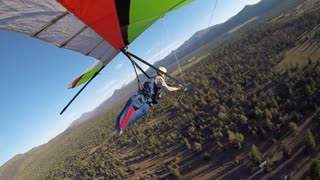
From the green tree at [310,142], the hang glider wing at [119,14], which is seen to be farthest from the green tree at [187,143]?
the hang glider wing at [119,14]

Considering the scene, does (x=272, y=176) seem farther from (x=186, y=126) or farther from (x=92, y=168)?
(x=92, y=168)

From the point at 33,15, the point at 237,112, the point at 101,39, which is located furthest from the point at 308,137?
the point at 33,15

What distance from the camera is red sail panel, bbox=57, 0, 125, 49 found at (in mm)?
4055

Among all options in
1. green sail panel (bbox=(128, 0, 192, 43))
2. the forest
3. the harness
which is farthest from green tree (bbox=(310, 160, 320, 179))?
green sail panel (bbox=(128, 0, 192, 43))

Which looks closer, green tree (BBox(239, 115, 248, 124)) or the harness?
the harness

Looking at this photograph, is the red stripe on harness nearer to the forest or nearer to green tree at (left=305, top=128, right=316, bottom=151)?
the forest

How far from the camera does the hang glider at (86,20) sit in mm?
3908

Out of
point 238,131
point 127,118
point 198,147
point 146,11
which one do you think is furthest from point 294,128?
point 146,11

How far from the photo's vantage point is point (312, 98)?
15492 mm

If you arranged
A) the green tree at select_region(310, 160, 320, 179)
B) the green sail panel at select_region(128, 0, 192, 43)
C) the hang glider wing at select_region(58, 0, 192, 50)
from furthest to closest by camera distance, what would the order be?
the green tree at select_region(310, 160, 320, 179) → the green sail panel at select_region(128, 0, 192, 43) → the hang glider wing at select_region(58, 0, 192, 50)

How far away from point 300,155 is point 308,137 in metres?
0.90

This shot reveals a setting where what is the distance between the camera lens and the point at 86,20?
184 inches

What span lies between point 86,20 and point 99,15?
223 mm

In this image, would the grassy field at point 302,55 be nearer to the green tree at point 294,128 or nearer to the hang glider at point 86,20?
the green tree at point 294,128
